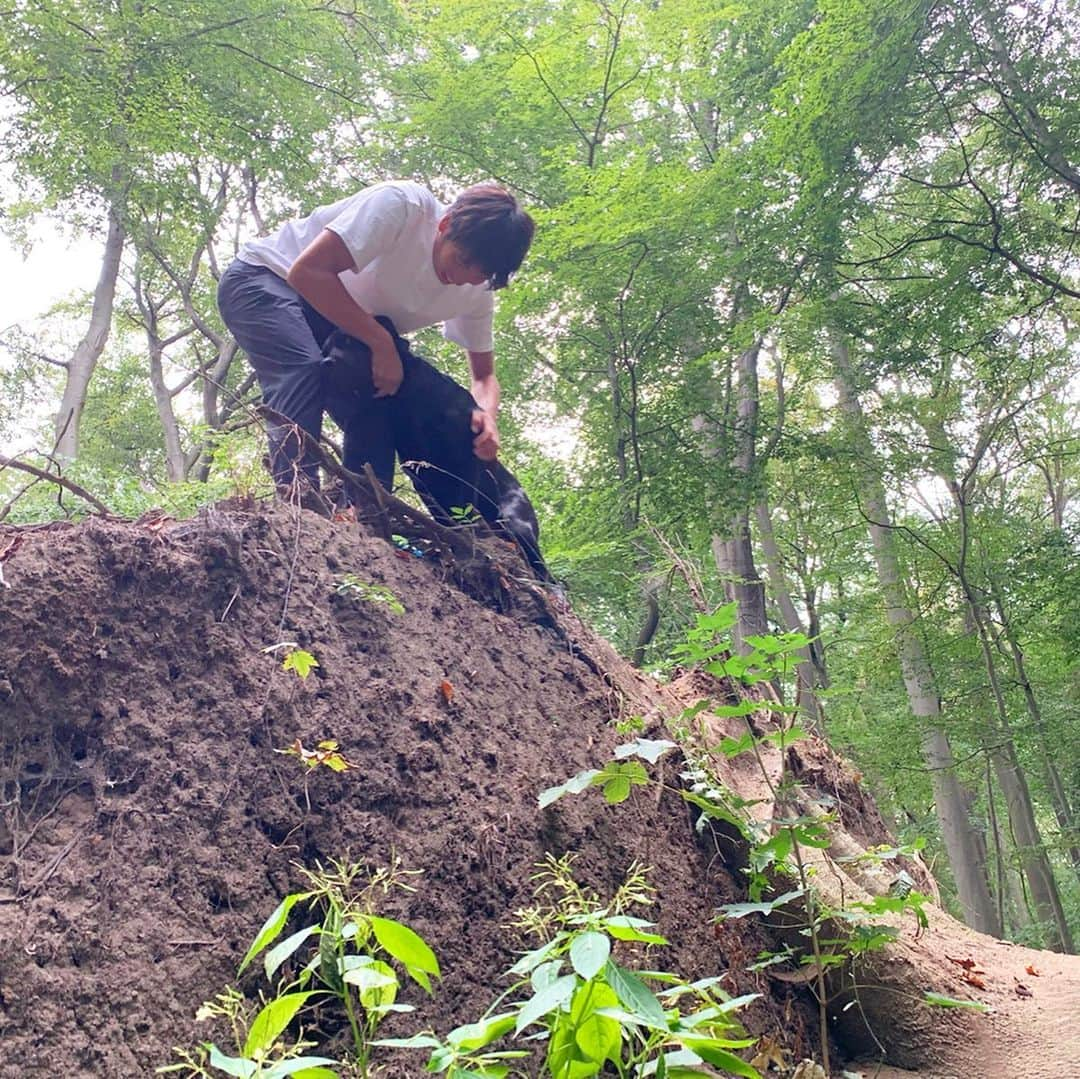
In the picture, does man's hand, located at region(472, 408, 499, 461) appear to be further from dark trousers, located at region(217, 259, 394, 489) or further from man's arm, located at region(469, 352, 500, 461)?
dark trousers, located at region(217, 259, 394, 489)

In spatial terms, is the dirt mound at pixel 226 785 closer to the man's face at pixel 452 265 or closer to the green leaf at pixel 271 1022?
the green leaf at pixel 271 1022

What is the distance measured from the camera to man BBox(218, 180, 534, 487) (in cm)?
316

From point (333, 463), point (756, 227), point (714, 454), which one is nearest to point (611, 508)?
point (714, 454)

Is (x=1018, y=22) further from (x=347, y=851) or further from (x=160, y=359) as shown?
(x=160, y=359)

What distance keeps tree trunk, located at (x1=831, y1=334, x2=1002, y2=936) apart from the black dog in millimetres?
7510

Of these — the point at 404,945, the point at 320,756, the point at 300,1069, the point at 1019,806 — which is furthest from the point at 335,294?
the point at 1019,806

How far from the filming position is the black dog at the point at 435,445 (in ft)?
12.2

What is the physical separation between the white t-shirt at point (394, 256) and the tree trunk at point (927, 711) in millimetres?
7565

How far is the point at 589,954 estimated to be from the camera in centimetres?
108

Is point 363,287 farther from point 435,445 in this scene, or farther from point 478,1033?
point 478,1033

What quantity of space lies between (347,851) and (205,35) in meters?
10.2

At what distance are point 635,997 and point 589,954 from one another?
105mm

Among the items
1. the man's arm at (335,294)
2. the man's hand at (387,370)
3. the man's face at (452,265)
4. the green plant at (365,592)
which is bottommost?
the green plant at (365,592)

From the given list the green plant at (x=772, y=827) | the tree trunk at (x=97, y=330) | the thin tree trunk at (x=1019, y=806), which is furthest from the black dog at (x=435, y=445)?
the tree trunk at (x=97, y=330)
